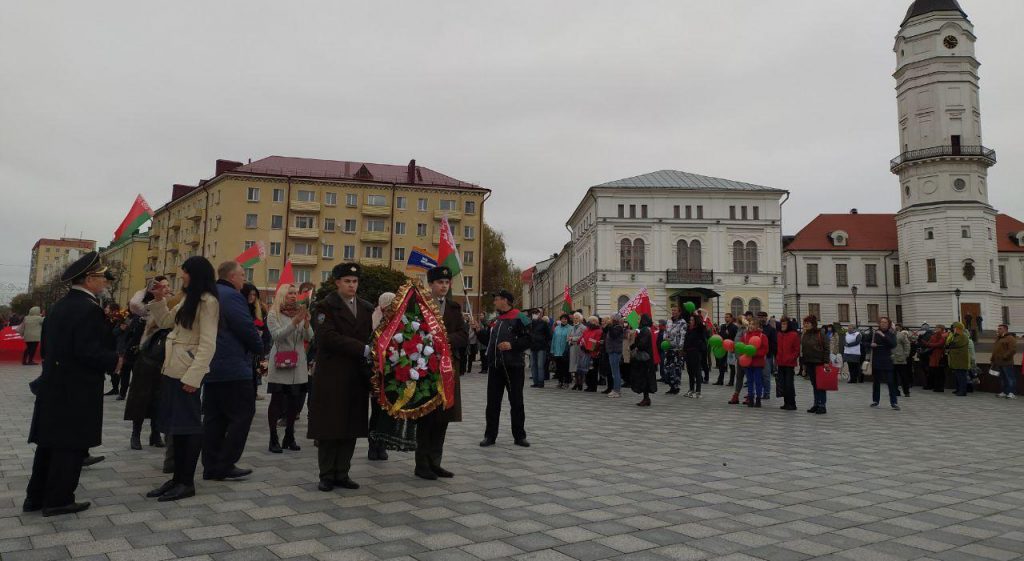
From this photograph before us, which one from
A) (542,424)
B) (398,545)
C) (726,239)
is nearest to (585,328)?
(542,424)

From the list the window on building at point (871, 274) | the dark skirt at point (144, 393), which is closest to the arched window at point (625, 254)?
the window on building at point (871, 274)

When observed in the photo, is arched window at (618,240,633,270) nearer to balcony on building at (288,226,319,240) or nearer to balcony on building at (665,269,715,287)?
balcony on building at (665,269,715,287)

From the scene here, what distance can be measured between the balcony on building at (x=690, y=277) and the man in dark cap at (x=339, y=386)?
58532 millimetres

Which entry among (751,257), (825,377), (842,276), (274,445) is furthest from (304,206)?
(274,445)

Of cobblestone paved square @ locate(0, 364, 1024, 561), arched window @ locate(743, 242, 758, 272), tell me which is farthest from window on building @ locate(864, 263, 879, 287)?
cobblestone paved square @ locate(0, 364, 1024, 561)

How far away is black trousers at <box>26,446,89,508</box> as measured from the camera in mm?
4809

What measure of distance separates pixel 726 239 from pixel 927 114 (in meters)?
23.1

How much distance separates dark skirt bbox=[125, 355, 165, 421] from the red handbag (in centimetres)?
1121

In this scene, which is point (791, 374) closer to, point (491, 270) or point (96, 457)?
point (96, 457)

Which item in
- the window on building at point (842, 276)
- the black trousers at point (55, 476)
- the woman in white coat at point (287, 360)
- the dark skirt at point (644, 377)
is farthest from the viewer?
the window on building at point (842, 276)

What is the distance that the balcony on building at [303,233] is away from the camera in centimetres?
6631

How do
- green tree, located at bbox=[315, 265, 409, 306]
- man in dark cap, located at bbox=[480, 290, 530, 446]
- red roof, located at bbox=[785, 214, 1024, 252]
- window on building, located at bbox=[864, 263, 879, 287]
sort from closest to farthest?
man in dark cap, located at bbox=[480, 290, 530, 446] < green tree, located at bbox=[315, 265, 409, 306] < window on building, located at bbox=[864, 263, 879, 287] < red roof, located at bbox=[785, 214, 1024, 252]

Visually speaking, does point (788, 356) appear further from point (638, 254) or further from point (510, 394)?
point (638, 254)

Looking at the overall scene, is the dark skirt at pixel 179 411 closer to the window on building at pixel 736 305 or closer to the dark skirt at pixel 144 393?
the dark skirt at pixel 144 393
